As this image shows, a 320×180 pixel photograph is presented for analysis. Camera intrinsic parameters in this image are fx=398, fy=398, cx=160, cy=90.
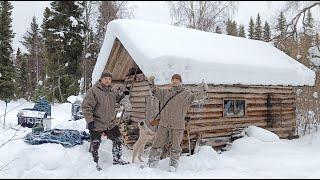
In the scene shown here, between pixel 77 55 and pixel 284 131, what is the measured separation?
21562 mm

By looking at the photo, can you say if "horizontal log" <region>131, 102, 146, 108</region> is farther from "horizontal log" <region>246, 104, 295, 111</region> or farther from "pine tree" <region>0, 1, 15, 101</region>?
"pine tree" <region>0, 1, 15, 101</region>

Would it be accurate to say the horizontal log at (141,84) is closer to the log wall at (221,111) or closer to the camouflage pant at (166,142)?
the log wall at (221,111)

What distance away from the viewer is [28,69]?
4600 centimetres

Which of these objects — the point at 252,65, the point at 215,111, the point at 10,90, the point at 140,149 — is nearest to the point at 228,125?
the point at 215,111

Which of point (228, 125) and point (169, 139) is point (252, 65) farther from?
point (169, 139)

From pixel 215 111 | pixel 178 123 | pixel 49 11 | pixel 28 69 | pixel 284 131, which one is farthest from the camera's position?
pixel 28 69

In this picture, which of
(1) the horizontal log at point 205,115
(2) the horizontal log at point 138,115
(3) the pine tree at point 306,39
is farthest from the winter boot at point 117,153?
(3) the pine tree at point 306,39

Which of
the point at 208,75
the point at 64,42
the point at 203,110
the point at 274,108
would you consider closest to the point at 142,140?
the point at 208,75

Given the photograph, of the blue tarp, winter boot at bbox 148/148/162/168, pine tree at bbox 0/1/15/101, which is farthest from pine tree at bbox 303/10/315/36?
pine tree at bbox 0/1/15/101

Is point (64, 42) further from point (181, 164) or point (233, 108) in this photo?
point (181, 164)

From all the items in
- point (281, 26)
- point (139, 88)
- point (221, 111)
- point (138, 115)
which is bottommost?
point (138, 115)

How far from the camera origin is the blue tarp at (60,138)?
9141 mm

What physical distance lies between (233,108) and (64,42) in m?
22.2

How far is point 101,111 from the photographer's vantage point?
750 cm
